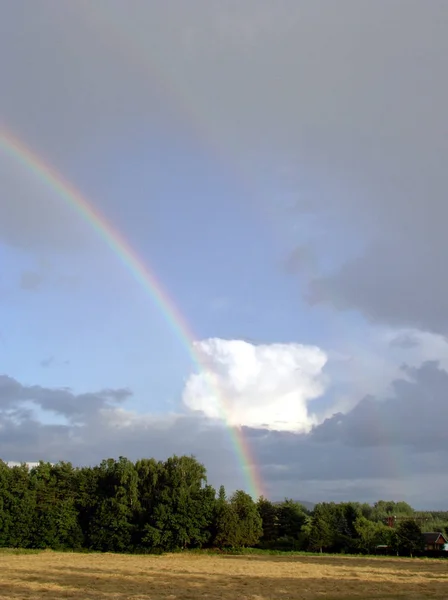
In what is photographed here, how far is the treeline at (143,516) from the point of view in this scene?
83000mm

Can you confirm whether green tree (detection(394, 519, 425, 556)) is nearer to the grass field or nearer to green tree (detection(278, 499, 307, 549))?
green tree (detection(278, 499, 307, 549))

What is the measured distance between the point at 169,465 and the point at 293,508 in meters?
26.2

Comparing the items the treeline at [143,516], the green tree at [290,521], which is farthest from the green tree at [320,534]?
the green tree at [290,521]

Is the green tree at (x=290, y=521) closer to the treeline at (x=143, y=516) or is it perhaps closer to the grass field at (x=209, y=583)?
the treeline at (x=143, y=516)

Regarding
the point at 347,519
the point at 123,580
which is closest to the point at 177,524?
the point at 347,519

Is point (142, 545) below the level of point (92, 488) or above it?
below

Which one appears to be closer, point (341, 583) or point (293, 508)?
point (341, 583)

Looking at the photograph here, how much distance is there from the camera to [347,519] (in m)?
100

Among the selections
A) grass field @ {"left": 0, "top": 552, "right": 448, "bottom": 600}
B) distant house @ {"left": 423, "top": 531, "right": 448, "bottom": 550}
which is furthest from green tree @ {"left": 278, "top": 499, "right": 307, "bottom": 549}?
grass field @ {"left": 0, "top": 552, "right": 448, "bottom": 600}

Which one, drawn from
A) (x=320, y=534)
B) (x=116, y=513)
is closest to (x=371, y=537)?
(x=320, y=534)

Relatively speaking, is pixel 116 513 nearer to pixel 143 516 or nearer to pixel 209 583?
pixel 143 516

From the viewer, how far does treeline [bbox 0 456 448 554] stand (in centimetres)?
8300

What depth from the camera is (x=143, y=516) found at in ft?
279

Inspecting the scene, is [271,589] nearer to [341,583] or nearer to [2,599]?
[341,583]
